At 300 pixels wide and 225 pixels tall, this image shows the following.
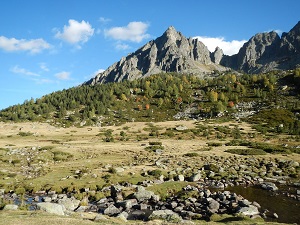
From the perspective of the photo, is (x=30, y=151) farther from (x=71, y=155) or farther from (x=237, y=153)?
(x=237, y=153)

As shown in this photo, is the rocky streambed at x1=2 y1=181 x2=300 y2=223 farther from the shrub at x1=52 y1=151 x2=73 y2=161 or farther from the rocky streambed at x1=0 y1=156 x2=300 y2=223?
the shrub at x1=52 y1=151 x2=73 y2=161

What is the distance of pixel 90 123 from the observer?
12962cm

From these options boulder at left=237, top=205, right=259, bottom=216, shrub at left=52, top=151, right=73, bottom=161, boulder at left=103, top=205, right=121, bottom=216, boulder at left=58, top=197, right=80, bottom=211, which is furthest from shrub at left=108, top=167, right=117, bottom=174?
boulder at left=237, top=205, right=259, bottom=216

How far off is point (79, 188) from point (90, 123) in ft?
314

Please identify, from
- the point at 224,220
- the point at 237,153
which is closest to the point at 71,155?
the point at 237,153

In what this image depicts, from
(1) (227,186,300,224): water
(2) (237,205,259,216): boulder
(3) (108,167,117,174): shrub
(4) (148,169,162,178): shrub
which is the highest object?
(3) (108,167,117,174): shrub

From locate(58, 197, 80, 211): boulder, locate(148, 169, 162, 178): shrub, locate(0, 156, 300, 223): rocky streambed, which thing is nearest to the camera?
locate(0, 156, 300, 223): rocky streambed

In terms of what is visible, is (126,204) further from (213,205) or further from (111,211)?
(213,205)

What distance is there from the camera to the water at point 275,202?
25.7m

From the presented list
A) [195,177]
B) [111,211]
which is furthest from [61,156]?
[111,211]

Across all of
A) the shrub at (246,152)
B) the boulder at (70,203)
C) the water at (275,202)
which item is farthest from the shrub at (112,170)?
the shrub at (246,152)

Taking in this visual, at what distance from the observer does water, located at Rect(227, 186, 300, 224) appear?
25741 mm

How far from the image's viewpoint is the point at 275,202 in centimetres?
3056

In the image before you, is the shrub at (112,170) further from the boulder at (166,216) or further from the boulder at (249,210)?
the boulder at (249,210)
